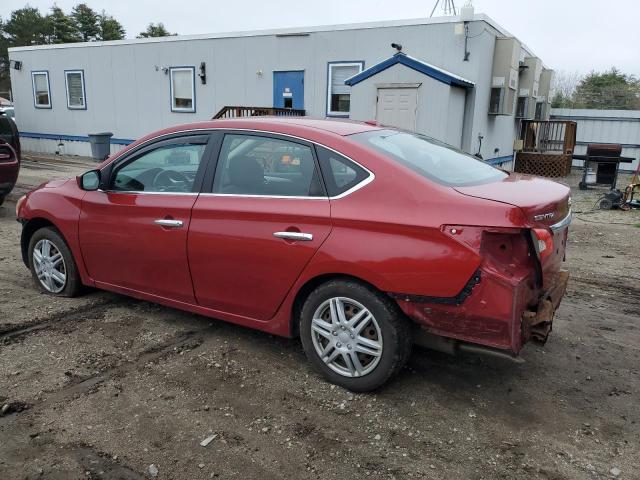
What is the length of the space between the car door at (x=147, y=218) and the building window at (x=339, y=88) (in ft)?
33.2

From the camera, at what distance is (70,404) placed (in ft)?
10.3

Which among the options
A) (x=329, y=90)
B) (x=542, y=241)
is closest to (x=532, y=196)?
(x=542, y=241)

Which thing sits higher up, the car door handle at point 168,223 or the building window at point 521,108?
the building window at point 521,108

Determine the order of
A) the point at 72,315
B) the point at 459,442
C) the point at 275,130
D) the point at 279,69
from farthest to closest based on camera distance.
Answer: the point at 279,69 < the point at 72,315 < the point at 275,130 < the point at 459,442

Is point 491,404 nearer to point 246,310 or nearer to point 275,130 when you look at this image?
point 246,310

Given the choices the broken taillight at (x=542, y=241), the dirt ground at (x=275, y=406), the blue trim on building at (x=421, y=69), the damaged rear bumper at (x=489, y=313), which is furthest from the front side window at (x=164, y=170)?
the blue trim on building at (x=421, y=69)

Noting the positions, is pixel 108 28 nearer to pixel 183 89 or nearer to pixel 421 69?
pixel 183 89

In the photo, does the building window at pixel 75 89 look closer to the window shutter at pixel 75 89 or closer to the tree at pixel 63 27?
the window shutter at pixel 75 89

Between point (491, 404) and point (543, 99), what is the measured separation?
17.7 meters

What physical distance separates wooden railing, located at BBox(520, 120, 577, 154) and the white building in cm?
85

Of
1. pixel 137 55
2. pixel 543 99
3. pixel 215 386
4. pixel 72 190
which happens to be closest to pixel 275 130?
pixel 215 386

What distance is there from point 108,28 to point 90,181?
56691 millimetres

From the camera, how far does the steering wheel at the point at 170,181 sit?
12.8 ft

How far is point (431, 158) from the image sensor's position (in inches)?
139
